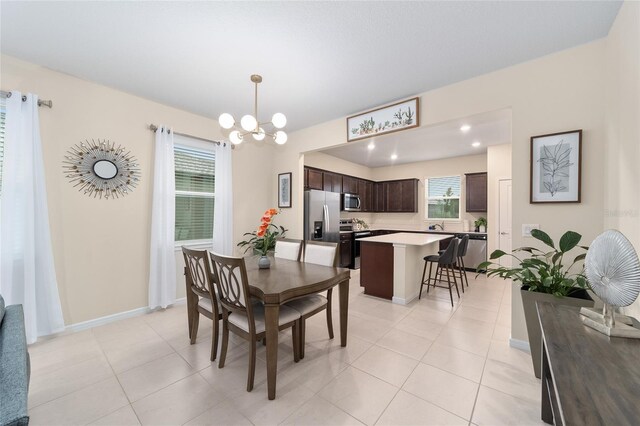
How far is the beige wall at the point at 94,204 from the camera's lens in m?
2.57

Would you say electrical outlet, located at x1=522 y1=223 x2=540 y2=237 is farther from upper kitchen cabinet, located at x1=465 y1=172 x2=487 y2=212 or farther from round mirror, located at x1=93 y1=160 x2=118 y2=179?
round mirror, located at x1=93 y1=160 x2=118 y2=179

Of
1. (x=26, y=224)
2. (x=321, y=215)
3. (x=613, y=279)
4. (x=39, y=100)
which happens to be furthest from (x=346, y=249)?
(x=39, y=100)

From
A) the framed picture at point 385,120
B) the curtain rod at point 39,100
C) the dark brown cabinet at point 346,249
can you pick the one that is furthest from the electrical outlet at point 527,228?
the curtain rod at point 39,100

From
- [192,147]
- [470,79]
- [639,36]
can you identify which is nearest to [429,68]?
[470,79]

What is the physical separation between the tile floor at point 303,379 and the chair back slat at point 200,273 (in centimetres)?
58

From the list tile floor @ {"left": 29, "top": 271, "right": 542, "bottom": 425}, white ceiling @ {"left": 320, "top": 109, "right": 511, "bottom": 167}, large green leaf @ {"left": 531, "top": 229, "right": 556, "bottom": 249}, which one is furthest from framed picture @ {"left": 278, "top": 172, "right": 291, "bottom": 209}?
large green leaf @ {"left": 531, "top": 229, "right": 556, "bottom": 249}

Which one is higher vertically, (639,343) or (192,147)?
(192,147)

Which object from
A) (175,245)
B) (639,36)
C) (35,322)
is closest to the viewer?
(639,36)

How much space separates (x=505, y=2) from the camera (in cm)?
172

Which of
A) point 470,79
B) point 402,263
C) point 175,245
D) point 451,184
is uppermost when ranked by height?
point 470,79

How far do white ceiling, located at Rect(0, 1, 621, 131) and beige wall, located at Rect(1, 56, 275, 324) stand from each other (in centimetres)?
20

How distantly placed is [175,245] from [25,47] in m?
2.37

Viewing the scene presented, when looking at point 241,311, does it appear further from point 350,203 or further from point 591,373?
point 350,203

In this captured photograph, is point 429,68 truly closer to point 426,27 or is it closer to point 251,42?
point 426,27
